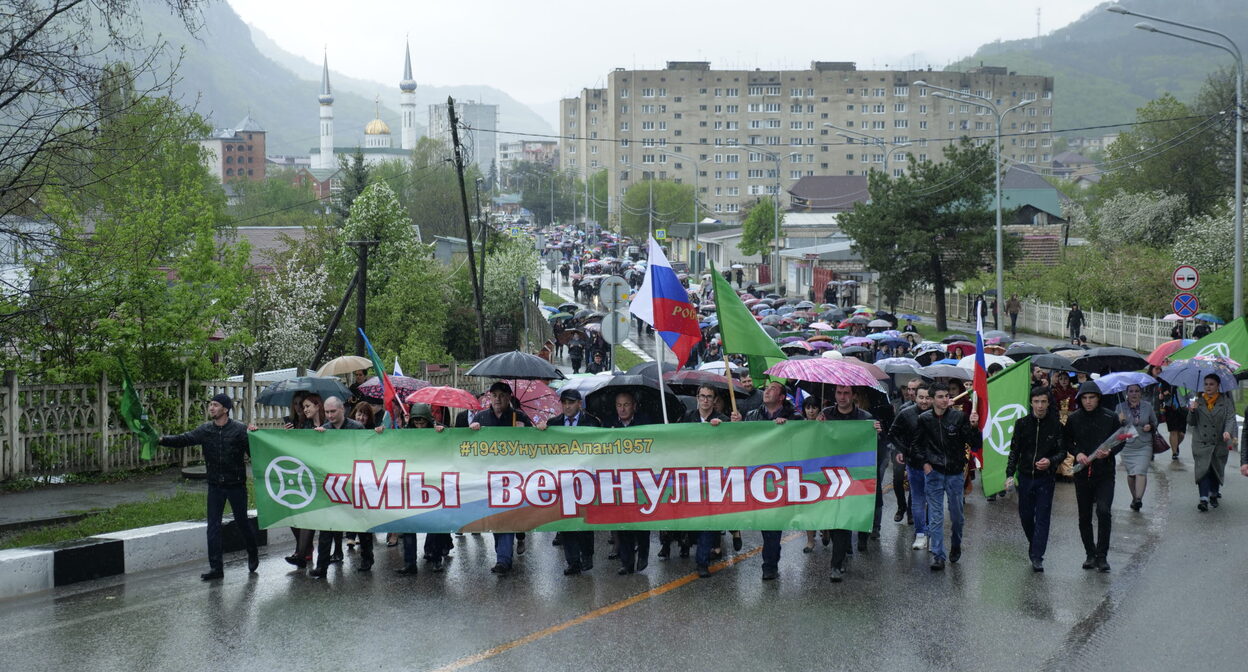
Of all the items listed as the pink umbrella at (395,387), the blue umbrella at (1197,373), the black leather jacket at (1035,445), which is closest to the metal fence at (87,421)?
the pink umbrella at (395,387)

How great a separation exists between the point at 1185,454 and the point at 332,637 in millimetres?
15511

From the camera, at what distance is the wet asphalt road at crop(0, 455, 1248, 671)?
816 cm

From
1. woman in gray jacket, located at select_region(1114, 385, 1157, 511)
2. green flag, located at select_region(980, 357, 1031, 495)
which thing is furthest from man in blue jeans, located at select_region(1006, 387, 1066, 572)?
woman in gray jacket, located at select_region(1114, 385, 1157, 511)

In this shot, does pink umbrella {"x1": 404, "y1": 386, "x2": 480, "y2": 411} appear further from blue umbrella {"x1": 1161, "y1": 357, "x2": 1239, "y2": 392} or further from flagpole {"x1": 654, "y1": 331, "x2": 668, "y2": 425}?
blue umbrella {"x1": 1161, "y1": 357, "x2": 1239, "y2": 392}

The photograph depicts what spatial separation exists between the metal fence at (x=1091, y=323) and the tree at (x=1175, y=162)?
30693 mm

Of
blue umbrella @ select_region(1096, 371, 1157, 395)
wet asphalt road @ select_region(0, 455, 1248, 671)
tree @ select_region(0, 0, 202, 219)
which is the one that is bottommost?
wet asphalt road @ select_region(0, 455, 1248, 671)

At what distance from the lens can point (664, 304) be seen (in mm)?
11672

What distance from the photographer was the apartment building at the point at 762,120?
165 metres

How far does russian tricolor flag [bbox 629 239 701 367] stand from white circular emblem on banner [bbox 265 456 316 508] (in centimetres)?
329

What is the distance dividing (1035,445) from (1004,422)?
1.36 metres

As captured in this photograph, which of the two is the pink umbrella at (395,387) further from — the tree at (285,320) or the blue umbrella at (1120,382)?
the tree at (285,320)

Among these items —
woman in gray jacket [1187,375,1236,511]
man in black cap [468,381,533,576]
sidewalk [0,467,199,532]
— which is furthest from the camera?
woman in gray jacket [1187,375,1236,511]

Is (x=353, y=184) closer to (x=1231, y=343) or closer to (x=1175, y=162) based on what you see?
(x=1175, y=162)

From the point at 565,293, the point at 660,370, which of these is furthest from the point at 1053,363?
the point at 565,293
